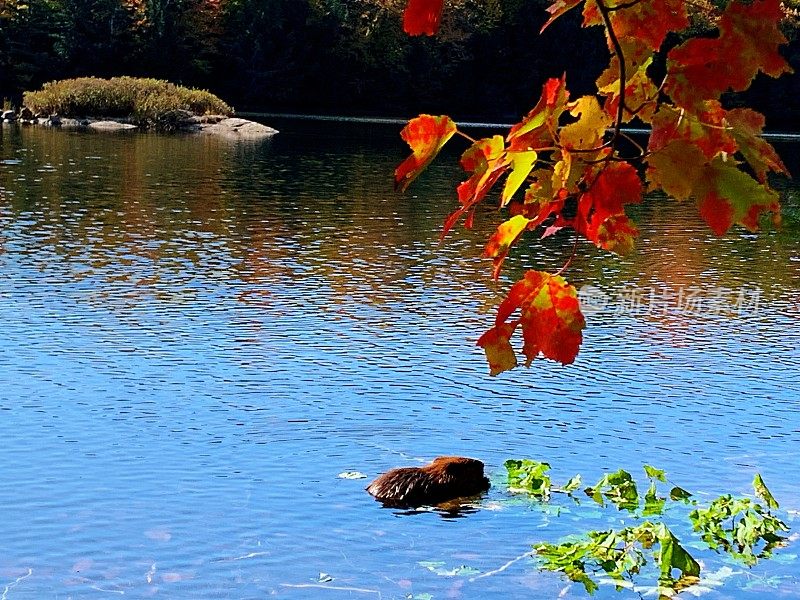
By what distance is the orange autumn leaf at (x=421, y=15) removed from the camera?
2104 millimetres

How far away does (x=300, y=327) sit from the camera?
15.4 meters

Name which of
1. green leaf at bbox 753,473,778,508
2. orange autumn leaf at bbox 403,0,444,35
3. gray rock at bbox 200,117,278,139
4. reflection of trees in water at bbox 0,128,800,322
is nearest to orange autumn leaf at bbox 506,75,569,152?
orange autumn leaf at bbox 403,0,444,35

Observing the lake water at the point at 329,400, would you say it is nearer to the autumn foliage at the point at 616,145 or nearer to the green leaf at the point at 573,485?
the green leaf at the point at 573,485

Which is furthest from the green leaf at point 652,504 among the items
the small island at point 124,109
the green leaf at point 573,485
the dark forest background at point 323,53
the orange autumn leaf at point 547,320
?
the dark forest background at point 323,53

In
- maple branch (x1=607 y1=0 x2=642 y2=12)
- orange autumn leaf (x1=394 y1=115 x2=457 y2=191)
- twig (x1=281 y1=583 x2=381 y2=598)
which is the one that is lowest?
twig (x1=281 y1=583 x2=381 y2=598)

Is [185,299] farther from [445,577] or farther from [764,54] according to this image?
[764,54]

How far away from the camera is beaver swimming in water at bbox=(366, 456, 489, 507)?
9531mm

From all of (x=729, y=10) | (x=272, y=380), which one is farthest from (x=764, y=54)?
(x=272, y=380)

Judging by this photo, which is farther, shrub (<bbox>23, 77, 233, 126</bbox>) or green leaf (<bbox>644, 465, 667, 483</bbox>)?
shrub (<bbox>23, 77, 233, 126</bbox>)

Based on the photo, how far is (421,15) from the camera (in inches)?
83.4

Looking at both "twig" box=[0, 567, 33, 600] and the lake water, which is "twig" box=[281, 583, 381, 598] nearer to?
the lake water

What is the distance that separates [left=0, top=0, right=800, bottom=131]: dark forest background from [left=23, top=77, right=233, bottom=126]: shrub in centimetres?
912

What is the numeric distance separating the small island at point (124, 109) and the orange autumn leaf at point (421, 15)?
49.1 metres

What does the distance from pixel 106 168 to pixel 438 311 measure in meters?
18.9
